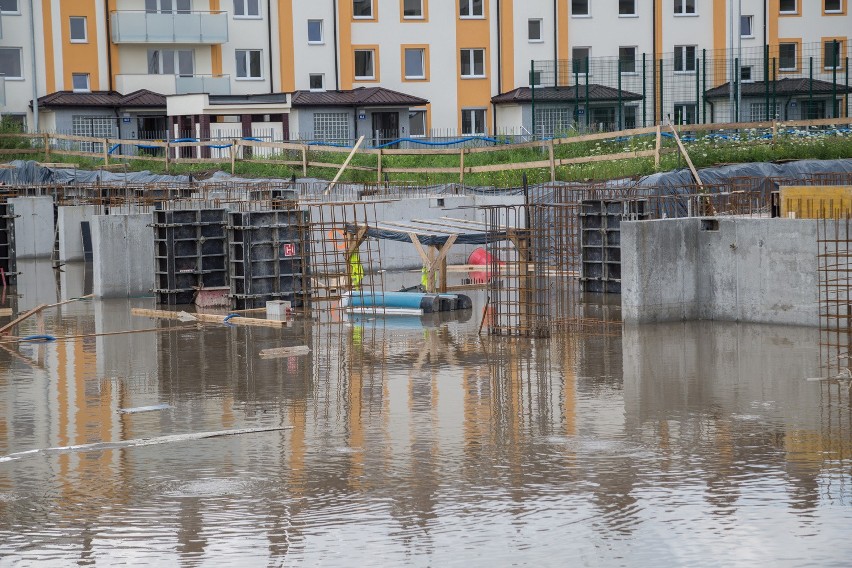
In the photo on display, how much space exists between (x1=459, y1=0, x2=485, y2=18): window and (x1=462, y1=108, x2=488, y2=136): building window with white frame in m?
4.59

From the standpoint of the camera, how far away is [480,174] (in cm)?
4159

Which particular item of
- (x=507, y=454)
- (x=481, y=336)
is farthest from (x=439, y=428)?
(x=481, y=336)

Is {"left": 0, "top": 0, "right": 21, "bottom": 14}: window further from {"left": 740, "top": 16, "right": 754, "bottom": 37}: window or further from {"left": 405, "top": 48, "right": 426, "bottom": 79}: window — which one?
{"left": 740, "top": 16, "right": 754, "bottom": 37}: window

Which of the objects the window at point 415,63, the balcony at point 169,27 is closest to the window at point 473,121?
the window at point 415,63

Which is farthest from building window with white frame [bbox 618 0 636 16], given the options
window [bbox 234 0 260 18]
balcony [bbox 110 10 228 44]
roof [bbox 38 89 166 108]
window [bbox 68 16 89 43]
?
window [bbox 68 16 89 43]

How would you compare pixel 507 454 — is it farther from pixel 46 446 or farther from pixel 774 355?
pixel 774 355

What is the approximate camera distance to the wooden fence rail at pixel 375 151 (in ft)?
123

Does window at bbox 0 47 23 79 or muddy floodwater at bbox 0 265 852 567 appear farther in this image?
window at bbox 0 47 23 79

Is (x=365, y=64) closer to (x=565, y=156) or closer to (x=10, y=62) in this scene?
(x=10, y=62)

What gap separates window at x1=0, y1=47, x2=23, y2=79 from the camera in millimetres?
59312

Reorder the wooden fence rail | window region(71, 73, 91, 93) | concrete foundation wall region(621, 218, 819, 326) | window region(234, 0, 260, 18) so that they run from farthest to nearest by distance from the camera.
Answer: window region(234, 0, 260, 18) → window region(71, 73, 91, 93) → the wooden fence rail → concrete foundation wall region(621, 218, 819, 326)

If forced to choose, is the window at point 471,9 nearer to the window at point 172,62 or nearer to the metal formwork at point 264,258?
the window at point 172,62

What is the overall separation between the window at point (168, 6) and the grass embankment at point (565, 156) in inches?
461

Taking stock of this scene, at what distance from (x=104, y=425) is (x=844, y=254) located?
1192 centimetres
